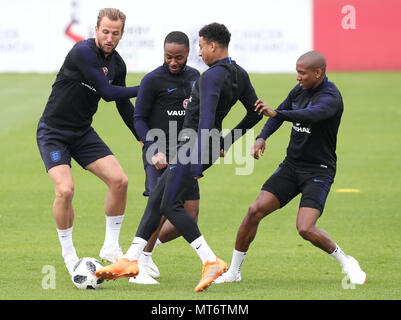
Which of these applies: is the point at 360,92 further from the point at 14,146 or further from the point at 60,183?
the point at 60,183

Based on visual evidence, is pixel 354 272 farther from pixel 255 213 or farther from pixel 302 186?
pixel 255 213

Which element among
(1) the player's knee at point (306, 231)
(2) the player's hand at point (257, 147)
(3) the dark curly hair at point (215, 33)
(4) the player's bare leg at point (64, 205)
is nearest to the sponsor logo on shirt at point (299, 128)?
(2) the player's hand at point (257, 147)

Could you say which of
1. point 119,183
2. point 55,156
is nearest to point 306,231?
point 119,183

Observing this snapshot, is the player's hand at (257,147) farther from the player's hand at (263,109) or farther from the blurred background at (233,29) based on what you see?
the blurred background at (233,29)

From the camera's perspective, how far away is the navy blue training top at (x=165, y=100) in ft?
29.2

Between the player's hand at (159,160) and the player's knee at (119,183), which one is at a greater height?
the player's hand at (159,160)

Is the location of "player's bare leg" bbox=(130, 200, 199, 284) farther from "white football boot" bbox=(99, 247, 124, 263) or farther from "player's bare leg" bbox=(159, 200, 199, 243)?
"white football boot" bbox=(99, 247, 124, 263)

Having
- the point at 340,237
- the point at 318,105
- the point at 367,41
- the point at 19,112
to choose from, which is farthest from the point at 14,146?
the point at 367,41

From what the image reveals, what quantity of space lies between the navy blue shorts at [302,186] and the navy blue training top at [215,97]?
666mm

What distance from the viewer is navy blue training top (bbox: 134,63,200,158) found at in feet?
29.2

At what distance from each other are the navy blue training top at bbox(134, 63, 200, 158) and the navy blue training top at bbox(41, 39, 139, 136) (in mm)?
229

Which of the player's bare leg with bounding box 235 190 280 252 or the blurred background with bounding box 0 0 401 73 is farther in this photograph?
the blurred background with bounding box 0 0 401 73

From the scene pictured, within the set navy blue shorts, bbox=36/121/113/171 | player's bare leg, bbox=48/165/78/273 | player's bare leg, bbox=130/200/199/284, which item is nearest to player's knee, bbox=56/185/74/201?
player's bare leg, bbox=48/165/78/273

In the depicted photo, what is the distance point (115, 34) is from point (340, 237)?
4071 mm
